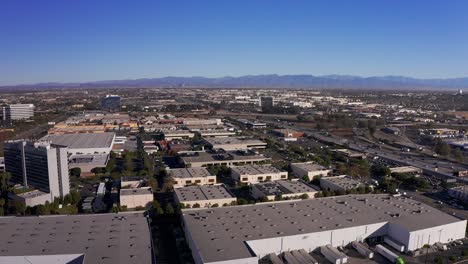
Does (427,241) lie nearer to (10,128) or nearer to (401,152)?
(401,152)

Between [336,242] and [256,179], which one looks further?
[256,179]

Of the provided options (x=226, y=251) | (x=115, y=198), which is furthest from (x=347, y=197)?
(x=115, y=198)

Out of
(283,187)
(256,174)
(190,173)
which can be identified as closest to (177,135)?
(190,173)

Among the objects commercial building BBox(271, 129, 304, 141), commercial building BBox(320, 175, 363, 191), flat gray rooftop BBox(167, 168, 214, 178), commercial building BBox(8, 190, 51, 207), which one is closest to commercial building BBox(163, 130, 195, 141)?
commercial building BBox(271, 129, 304, 141)

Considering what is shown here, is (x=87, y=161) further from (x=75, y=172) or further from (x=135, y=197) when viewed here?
(x=135, y=197)

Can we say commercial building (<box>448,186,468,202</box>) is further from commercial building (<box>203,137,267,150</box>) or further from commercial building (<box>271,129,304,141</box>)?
commercial building (<box>271,129,304,141</box>)

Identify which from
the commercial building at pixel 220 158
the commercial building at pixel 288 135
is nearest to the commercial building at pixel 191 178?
the commercial building at pixel 220 158

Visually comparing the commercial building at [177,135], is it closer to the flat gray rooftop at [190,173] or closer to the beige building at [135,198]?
the flat gray rooftop at [190,173]

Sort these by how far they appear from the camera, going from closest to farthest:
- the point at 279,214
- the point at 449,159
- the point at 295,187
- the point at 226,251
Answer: the point at 226,251 < the point at 279,214 < the point at 295,187 < the point at 449,159
